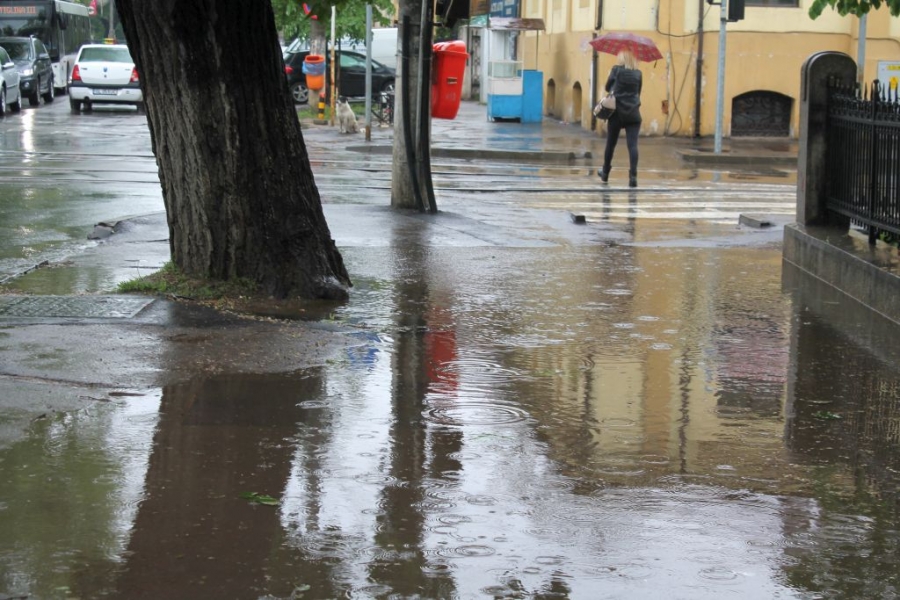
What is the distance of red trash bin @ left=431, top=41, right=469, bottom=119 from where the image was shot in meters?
14.0

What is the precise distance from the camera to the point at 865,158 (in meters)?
10.2

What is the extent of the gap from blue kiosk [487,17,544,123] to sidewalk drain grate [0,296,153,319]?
2569cm

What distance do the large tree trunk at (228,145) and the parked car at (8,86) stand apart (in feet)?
79.2

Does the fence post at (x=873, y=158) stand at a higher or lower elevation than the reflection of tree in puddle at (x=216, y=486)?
higher

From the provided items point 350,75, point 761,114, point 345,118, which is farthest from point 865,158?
point 350,75

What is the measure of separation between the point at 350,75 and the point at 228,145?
3093 cm

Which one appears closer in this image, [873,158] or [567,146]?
[873,158]

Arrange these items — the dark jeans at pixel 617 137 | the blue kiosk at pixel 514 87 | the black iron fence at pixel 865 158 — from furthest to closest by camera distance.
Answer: the blue kiosk at pixel 514 87 < the dark jeans at pixel 617 137 < the black iron fence at pixel 865 158

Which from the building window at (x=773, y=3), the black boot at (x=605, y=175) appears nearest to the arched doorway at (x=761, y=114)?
the building window at (x=773, y=3)

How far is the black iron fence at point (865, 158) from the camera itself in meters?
9.59

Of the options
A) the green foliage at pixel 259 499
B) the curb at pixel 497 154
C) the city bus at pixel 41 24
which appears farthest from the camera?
the city bus at pixel 41 24

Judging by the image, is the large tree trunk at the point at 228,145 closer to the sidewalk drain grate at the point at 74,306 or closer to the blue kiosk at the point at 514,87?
the sidewalk drain grate at the point at 74,306

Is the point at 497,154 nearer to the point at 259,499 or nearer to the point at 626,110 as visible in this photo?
the point at 626,110

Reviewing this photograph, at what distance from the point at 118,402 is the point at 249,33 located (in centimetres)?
Result: 325
